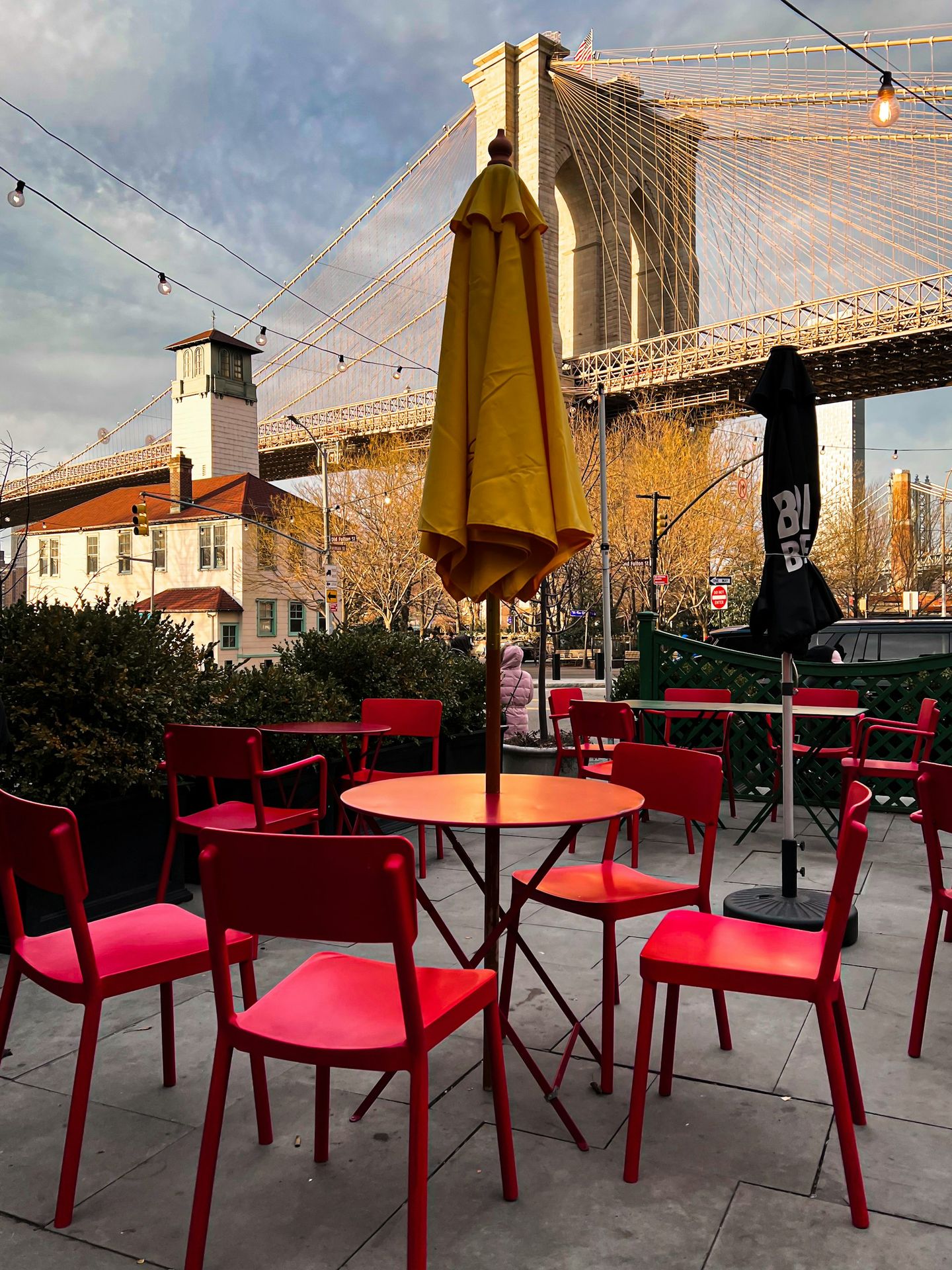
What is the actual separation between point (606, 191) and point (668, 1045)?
48861 mm

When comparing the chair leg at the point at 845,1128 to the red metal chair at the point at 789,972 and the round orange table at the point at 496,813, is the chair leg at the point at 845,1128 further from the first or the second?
the round orange table at the point at 496,813

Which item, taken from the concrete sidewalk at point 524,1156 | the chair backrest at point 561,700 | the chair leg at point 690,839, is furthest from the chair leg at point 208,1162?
the chair backrest at point 561,700

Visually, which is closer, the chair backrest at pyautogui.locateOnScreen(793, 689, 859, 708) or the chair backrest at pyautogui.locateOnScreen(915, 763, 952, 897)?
the chair backrest at pyautogui.locateOnScreen(915, 763, 952, 897)

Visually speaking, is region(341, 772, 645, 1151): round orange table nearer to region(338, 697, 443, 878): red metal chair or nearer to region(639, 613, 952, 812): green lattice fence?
region(338, 697, 443, 878): red metal chair

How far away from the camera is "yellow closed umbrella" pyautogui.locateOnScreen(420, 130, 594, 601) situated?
9.02 ft

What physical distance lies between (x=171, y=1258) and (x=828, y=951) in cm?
167

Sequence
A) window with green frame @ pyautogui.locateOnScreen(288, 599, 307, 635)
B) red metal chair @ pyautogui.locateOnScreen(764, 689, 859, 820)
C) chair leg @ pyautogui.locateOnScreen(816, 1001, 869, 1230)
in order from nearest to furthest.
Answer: chair leg @ pyautogui.locateOnScreen(816, 1001, 869, 1230), red metal chair @ pyautogui.locateOnScreen(764, 689, 859, 820), window with green frame @ pyautogui.locateOnScreen(288, 599, 307, 635)

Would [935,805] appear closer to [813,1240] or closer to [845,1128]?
[845,1128]

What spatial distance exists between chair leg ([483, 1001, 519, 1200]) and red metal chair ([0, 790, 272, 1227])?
68 centimetres

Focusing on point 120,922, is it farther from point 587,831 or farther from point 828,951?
point 587,831

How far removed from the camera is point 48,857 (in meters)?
2.35

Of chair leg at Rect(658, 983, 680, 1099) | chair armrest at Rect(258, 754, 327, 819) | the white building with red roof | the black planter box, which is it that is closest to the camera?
chair leg at Rect(658, 983, 680, 1099)

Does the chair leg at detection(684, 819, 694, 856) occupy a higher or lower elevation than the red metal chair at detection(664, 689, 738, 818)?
lower

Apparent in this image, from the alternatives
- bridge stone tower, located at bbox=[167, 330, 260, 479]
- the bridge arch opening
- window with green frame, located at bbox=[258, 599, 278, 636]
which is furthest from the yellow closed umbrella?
bridge stone tower, located at bbox=[167, 330, 260, 479]
